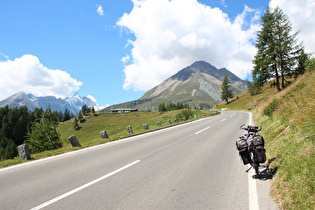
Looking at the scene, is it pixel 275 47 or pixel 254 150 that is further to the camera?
pixel 275 47

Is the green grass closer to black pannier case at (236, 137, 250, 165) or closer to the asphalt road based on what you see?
the asphalt road

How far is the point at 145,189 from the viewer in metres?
3.96

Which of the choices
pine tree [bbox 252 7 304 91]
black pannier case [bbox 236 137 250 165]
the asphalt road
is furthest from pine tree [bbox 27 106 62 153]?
Result: pine tree [bbox 252 7 304 91]

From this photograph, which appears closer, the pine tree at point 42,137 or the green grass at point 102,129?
the green grass at point 102,129

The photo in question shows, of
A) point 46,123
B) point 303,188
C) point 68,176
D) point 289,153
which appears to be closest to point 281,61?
point 289,153

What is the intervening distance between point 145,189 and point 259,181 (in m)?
2.92

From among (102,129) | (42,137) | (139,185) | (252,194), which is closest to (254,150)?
(252,194)

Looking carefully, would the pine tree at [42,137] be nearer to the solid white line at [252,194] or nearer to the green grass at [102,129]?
the green grass at [102,129]

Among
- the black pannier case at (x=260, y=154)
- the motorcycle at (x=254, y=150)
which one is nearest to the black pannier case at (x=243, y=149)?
the motorcycle at (x=254, y=150)

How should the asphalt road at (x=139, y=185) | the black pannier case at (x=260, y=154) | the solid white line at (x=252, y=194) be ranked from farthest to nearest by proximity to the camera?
1. the black pannier case at (x=260, y=154)
2. the asphalt road at (x=139, y=185)
3. the solid white line at (x=252, y=194)

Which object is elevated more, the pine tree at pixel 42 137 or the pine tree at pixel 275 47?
the pine tree at pixel 275 47

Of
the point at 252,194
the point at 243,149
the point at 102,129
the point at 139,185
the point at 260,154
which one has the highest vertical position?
the point at 243,149

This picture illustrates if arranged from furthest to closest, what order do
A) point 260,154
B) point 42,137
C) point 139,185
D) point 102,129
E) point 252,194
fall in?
point 102,129 → point 42,137 → point 260,154 → point 139,185 → point 252,194

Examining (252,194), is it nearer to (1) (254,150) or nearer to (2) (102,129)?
(1) (254,150)
